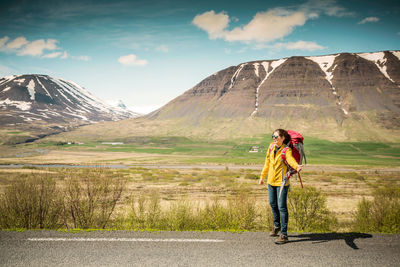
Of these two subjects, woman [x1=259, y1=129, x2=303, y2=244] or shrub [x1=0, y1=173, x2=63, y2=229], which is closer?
woman [x1=259, y1=129, x2=303, y2=244]

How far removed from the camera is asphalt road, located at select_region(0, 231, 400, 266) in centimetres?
530

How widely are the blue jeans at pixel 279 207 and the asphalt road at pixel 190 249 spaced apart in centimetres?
44

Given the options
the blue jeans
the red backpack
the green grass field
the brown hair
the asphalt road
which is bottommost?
the green grass field

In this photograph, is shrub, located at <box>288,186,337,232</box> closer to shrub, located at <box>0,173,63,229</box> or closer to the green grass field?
shrub, located at <box>0,173,63,229</box>

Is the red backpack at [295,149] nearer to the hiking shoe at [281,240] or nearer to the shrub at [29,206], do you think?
the hiking shoe at [281,240]

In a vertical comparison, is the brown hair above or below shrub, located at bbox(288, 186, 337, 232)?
above

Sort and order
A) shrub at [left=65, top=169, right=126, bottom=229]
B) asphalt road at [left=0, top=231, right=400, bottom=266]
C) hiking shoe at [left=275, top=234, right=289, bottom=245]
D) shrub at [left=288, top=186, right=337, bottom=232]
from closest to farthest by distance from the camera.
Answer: asphalt road at [left=0, top=231, right=400, bottom=266] → hiking shoe at [left=275, top=234, right=289, bottom=245] → shrub at [left=65, top=169, right=126, bottom=229] → shrub at [left=288, top=186, right=337, bottom=232]

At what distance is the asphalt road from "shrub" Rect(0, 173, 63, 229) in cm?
162

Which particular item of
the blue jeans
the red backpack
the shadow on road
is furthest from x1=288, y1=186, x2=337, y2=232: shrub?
the red backpack

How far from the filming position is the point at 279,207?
269 inches

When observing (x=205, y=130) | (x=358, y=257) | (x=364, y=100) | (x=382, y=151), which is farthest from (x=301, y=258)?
(x=364, y=100)

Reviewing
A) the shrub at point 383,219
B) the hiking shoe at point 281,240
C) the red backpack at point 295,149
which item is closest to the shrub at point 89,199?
the hiking shoe at point 281,240

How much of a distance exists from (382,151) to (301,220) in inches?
4866

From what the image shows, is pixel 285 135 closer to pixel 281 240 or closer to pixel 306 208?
pixel 281 240
